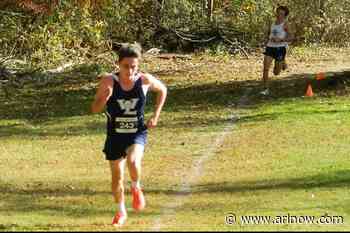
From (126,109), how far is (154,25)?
1984 cm

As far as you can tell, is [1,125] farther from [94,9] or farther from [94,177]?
[94,9]

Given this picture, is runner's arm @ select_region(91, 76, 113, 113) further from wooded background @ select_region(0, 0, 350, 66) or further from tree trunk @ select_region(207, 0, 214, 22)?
tree trunk @ select_region(207, 0, 214, 22)

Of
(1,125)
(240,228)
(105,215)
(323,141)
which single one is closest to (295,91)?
(323,141)

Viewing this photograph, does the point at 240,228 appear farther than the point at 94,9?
No

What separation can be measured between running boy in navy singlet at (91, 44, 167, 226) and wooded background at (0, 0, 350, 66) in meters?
12.8

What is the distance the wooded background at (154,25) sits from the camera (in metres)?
24.1

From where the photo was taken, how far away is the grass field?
9.48 meters

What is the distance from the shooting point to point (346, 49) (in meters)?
28.2

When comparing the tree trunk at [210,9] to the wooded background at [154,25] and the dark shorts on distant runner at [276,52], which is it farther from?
the dark shorts on distant runner at [276,52]

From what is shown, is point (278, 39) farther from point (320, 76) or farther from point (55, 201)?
point (55, 201)

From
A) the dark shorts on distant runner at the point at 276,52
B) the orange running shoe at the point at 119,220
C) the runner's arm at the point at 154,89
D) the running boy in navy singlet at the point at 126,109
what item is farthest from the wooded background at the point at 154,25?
the orange running shoe at the point at 119,220

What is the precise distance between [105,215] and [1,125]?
7719 mm

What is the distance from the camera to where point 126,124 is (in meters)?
8.35

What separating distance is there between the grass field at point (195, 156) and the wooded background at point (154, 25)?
2.32m
